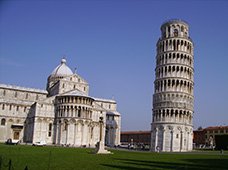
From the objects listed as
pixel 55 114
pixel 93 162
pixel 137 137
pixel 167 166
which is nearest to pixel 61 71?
pixel 55 114

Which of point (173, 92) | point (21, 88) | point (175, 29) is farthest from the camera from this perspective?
point (21, 88)

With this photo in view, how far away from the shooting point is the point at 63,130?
6812cm

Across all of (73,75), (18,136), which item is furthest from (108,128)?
(18,136)

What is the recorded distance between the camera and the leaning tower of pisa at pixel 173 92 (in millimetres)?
61250

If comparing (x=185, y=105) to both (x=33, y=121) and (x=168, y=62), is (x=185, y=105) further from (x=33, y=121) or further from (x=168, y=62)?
(x=33, y=121)

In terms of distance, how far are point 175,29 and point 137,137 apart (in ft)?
245

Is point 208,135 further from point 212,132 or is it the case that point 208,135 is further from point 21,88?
point 21,88

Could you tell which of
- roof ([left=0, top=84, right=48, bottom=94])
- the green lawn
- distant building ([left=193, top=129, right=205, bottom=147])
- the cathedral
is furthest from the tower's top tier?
distant building ([left=193, top=129, right=205, bottom=147])

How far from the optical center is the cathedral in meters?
67.9

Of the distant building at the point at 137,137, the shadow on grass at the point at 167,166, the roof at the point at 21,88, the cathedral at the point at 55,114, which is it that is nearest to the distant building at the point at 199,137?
the distant building at the point at 137,137

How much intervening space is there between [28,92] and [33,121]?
14106mm

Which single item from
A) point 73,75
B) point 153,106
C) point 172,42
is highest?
point 172,42

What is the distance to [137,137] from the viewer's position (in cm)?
13425

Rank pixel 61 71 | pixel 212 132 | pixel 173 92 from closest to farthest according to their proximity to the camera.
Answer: pixel 173 92 < pixel 61 71 < pixel 212 132
